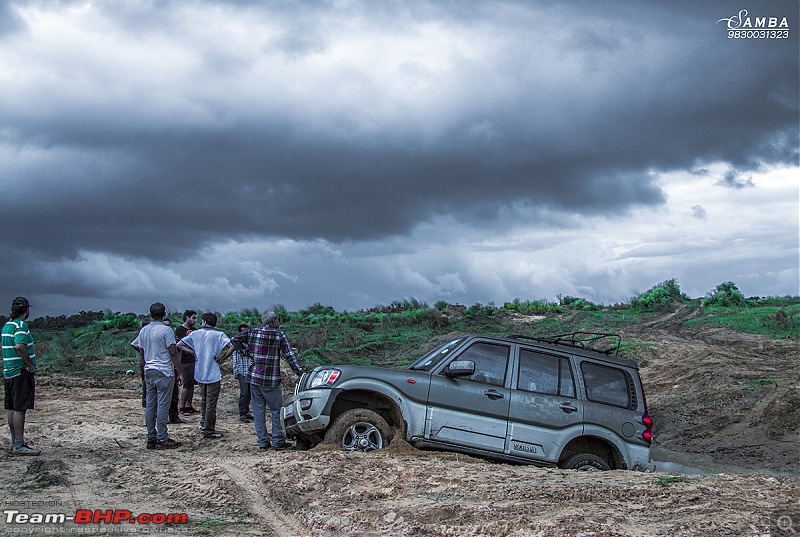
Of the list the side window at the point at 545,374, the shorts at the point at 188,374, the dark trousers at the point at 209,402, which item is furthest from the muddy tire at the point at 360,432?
the shorts at the point at 188,374

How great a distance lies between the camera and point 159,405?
11.1 m

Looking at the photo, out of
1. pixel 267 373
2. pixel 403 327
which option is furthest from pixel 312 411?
pixel 403 327

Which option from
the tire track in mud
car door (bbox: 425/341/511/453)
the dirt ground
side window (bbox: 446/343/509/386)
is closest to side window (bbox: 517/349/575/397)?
side window (bbox: 446/343/509/386)

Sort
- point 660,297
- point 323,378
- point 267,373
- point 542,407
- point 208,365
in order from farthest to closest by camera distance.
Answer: point 660,297 < point 208,365 < point 267,373 < point 323,378 < point 542,407

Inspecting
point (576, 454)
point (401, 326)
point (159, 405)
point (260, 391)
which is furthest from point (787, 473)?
point (401, 326)

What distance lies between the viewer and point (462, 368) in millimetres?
8992

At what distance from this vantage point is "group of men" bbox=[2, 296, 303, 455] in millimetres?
10078

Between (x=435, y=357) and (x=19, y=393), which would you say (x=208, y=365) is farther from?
(x=435, y=357)

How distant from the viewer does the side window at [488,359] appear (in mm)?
9461

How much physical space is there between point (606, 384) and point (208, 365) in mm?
6322

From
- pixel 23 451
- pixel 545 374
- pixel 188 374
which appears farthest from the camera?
pixel 188 374

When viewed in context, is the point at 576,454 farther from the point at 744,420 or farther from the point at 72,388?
the point at 72,388

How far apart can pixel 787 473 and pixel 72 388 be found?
17627 mm

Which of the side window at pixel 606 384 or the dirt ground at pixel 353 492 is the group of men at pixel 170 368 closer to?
the dirt ground at pixel 353 492
